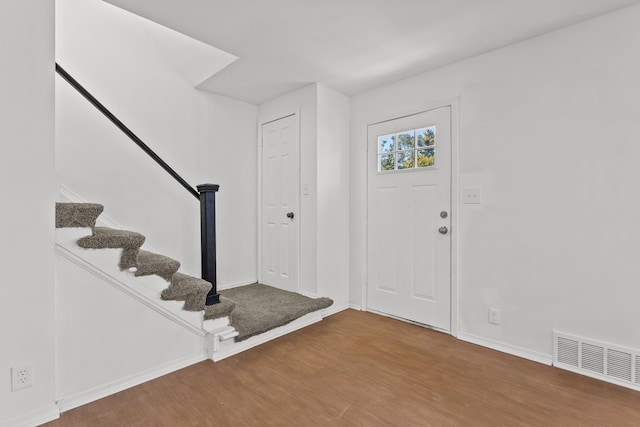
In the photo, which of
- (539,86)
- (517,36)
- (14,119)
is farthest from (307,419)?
(517,36)

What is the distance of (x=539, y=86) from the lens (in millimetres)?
2287

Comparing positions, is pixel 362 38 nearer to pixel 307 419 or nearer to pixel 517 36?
pixel 517 36

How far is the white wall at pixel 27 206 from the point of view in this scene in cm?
152

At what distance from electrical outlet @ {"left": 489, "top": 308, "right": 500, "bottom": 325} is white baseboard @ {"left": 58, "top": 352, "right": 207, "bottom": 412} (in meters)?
2.21

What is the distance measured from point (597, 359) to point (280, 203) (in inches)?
116

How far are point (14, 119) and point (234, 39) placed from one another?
1.46 metres

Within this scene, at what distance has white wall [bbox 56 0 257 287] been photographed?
8.68 feet

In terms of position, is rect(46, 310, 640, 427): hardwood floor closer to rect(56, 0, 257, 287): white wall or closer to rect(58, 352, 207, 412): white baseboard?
rect(58, 352, 207, 412): white baseboard

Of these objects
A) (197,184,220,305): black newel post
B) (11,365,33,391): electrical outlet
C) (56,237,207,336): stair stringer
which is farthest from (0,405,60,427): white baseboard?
(197,184,220,305): black newel post

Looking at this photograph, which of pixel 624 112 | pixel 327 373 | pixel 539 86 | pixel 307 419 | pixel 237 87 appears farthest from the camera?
pixel 237 87

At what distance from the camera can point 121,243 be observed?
1.90m

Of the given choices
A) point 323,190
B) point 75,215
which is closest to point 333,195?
point 323,190

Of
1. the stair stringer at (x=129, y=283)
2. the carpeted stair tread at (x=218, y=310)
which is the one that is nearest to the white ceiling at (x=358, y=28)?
the stair stringer at (x=129, y=283)

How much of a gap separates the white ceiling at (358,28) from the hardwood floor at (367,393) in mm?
2344
